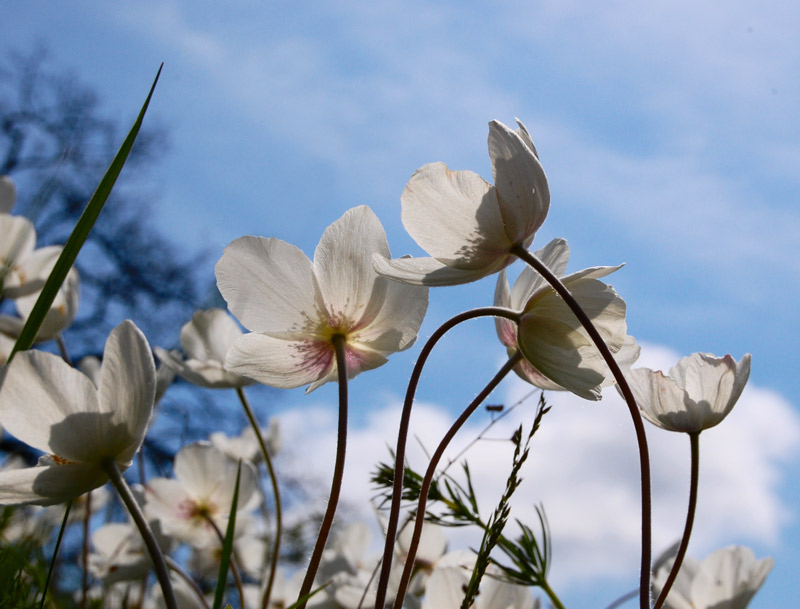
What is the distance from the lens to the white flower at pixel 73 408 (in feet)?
2.44

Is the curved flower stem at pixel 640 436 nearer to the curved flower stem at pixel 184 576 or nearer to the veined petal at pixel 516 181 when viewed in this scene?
the veined petal at pixel 516 181

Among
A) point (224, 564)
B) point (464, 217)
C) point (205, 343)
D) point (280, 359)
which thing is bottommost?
point (224, 564)

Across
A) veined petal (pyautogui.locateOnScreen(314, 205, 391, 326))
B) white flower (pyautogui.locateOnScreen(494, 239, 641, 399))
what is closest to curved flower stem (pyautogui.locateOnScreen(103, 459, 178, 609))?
veined petal (pyautogui.locateOnScreen(314, 205, 391, 326))

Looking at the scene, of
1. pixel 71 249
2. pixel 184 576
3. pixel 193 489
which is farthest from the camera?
pixel 193 489

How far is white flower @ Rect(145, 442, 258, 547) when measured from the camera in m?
1.78

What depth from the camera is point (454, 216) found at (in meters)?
0.77

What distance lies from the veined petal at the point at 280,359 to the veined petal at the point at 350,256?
0.06 m

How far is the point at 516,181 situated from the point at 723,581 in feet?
2.74

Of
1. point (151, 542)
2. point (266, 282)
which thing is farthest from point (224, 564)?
point (266, 282)

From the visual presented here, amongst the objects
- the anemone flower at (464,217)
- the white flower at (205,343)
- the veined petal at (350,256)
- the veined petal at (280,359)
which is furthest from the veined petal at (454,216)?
the white flower at (205,343)

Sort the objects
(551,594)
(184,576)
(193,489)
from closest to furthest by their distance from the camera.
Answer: (551,594) < (184,576) < (193,489)

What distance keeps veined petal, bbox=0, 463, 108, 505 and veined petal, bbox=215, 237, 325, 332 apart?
0.22 meters

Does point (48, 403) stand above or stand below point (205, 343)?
below

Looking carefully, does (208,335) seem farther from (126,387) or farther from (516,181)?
(516,181)
